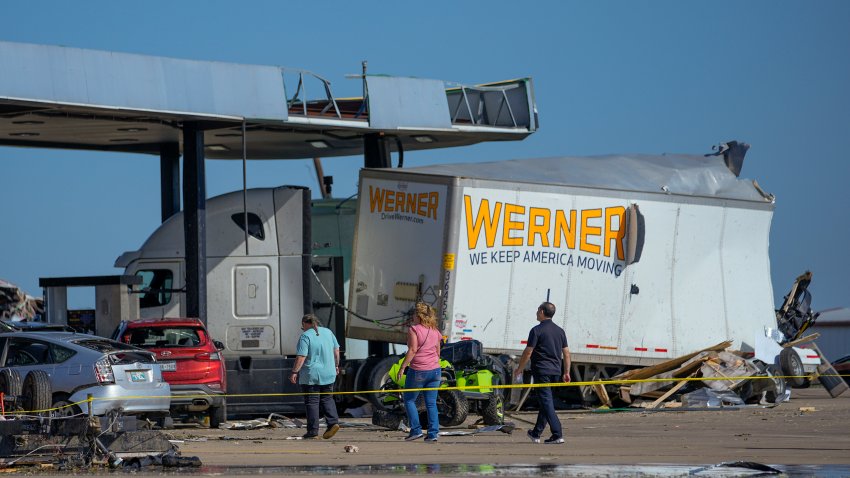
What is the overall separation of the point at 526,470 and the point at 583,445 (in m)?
3.50

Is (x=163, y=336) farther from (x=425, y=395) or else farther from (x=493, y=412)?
(x=425, y=395)

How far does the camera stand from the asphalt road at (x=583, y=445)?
14.0 metres

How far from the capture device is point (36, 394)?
15.2 m

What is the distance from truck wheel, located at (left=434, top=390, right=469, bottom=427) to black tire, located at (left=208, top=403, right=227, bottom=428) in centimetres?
364

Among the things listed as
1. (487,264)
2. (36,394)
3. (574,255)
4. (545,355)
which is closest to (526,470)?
(545,355)

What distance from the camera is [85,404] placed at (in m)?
18.3

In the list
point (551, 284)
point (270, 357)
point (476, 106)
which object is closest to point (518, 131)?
point (476, 106)

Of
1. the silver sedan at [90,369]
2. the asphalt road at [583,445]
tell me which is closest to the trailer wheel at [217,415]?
the asphalt road at [583,445]

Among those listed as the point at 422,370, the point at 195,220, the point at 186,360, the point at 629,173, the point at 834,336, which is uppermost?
the point at 629,173

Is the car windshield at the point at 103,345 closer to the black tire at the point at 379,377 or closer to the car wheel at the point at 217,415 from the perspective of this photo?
the car wheel at the point at 217,415

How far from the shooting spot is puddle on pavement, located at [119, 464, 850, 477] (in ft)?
40.5

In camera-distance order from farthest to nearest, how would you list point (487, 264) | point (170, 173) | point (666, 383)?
1. point (170, 173)
2. point (666, 383)
3. point (487, 264)

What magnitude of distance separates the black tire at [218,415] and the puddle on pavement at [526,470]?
7715 mm

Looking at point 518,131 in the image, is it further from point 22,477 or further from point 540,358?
point 22,477
